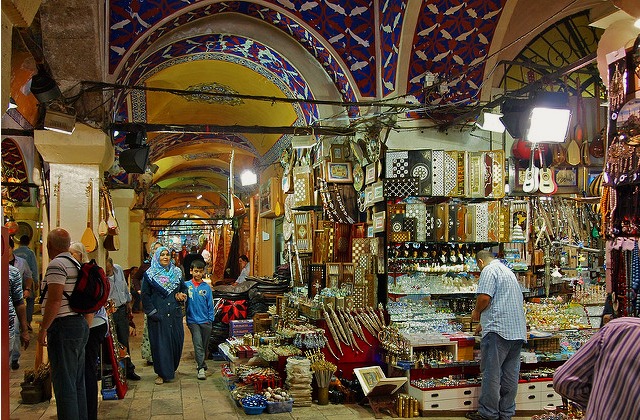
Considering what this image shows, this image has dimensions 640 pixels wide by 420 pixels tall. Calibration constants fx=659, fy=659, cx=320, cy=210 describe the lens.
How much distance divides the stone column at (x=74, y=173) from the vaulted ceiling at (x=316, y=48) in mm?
299

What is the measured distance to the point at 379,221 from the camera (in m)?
7.26

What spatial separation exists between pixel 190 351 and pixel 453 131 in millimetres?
5307

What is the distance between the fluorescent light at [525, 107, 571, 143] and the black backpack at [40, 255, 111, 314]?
3.94 meters

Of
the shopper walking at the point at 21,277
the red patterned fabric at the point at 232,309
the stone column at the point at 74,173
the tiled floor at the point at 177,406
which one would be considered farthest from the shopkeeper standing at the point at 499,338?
the shopper walking at the point at 21,277

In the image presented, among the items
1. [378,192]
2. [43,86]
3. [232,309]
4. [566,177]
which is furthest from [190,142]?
[43,86]

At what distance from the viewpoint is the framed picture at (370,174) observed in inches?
292

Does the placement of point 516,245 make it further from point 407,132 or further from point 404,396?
point 404,396

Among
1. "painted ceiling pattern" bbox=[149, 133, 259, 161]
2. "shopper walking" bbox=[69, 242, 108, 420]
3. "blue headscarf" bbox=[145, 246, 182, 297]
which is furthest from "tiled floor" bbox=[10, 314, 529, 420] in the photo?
"painted ceiling pattern" bbox=[149, 133, 259, 161]

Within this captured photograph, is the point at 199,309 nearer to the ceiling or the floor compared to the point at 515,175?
nearer to the floor

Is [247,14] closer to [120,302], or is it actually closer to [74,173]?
[74,173]

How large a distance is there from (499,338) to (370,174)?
259 centimetres

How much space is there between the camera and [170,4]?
7148 mm

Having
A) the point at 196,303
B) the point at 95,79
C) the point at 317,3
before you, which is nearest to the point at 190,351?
the point at 196,303

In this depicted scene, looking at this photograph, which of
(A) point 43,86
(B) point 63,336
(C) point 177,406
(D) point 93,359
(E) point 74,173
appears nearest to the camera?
(B) point 63,336
